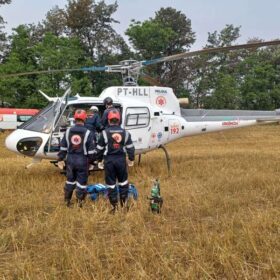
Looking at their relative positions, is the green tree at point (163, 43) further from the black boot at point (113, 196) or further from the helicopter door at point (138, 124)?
the black boot at point (113, 196)

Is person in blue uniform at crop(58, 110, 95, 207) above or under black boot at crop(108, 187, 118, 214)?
above

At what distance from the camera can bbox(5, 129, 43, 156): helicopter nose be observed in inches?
342

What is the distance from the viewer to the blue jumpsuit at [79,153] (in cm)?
673

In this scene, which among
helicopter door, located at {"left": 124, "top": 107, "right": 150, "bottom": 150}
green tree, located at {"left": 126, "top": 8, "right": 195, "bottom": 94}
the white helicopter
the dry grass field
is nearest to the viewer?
the dry grass field

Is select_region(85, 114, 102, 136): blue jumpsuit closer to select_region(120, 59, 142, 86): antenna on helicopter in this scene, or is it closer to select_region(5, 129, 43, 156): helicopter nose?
select_region(5, 129, 43, 156): helicopter nose

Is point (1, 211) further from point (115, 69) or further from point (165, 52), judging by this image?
point (165, 52)

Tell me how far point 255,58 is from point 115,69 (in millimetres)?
46750

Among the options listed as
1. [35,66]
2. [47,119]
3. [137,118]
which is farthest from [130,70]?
[35,66]

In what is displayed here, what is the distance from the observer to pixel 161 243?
14.4ft

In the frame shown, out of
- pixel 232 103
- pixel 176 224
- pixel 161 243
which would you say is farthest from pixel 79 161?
pixel 232 103

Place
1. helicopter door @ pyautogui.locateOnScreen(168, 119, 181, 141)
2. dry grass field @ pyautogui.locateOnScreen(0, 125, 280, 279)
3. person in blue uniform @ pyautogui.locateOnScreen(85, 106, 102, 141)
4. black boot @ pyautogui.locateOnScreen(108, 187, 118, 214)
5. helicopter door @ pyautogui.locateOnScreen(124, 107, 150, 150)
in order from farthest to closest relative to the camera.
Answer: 1. helicopter door @ pyautogui.locateOnScreen(168, 119, 181, 141)
2. helicopter door @ pyautogui.locateOnScreen(124, 107, 150, 150)
3. person in blue uniform @ pyautogui.locateOnScreen(85, 106, 102, 141)
4. black boot @ pyautogui.locateOnScreen(108, 187, 118, 214)
5. dry grass field @ pyautogui.locateOnScreen(0, 125, 280, 279)

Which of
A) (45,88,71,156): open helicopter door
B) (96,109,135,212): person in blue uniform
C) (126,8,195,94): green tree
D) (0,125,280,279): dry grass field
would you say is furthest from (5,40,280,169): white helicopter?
(126,8,195,94): green tree

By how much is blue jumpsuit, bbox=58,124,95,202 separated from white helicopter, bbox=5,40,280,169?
221 cm

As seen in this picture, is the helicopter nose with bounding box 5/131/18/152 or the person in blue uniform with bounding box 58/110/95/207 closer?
the person in blue uniform with bounding box 58/110/95/207
